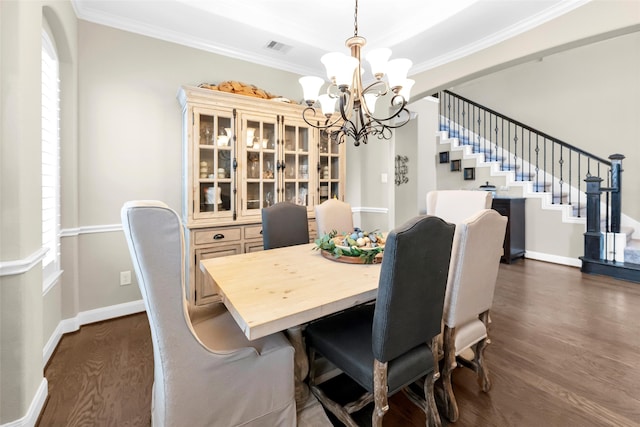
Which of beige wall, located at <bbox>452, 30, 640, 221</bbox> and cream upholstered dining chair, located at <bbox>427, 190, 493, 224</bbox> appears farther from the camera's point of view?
beige wall, located at <bbox>452, 30, 640, 221</bbox>

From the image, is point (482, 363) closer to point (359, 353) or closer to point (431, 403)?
point (431, 403)

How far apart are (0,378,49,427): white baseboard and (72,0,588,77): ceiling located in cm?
279

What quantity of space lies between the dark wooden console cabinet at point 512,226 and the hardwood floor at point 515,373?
1.63 meters

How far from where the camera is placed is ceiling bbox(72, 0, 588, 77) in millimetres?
2525

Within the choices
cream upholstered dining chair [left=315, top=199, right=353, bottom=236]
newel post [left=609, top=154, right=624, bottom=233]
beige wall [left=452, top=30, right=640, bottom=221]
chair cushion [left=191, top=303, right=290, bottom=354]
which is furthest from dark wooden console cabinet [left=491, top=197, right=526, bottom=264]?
chair cushion [left=191, top=303, right=290, bottom=354]

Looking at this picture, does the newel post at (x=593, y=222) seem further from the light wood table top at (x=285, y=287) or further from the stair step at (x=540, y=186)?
the light wood table top at (x=285, y=287)

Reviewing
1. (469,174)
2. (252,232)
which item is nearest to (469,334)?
(252,232)

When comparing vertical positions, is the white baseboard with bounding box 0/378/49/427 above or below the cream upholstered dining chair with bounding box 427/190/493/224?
below

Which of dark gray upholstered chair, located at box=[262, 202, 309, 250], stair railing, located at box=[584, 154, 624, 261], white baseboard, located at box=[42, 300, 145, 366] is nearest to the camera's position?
white baseboard, located at box=[42, 300, 145, 366]

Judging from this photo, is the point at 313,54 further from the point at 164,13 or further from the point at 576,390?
the point at 576,390

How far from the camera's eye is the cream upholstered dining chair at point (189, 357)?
40.9 inches

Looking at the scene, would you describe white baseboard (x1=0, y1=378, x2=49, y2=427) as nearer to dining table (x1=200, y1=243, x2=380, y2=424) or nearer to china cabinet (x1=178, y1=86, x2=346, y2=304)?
dining table (x1=200, y1=243, x2=380, y2=424)

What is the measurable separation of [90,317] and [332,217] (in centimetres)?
232

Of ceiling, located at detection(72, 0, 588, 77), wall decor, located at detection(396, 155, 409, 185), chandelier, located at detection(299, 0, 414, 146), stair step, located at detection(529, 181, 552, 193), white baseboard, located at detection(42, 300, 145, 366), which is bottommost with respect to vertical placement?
white baseboard, located at detection(42, 300, 145, 366)
